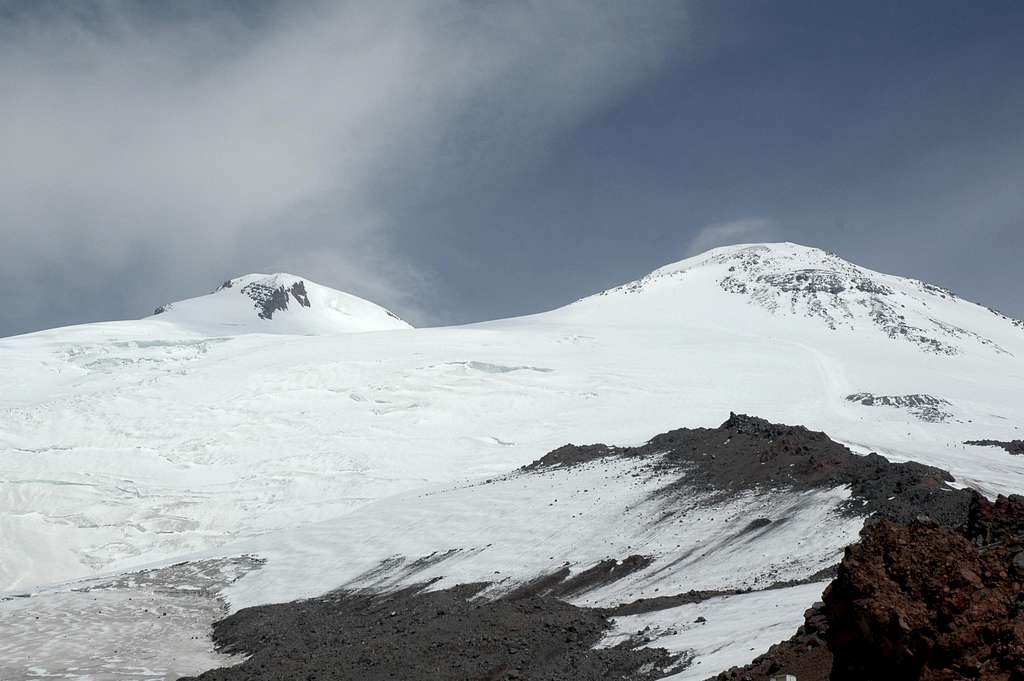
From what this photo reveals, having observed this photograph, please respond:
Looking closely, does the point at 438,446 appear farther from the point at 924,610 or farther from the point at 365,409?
the point at 924,610

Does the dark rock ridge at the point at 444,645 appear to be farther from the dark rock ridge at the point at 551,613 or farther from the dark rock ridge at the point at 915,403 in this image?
the dark rock ridge at the point at 915,403

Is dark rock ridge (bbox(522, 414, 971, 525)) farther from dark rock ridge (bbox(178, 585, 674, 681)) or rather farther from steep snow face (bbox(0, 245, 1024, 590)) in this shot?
dark rock ridge (bbox(178, 585, 674, 681))

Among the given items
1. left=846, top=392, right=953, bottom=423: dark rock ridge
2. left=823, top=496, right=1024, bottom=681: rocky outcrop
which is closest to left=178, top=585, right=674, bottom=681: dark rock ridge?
left=823, top=496, right=1024, bottom=681: rocky outcrop

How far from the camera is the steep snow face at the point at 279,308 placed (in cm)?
12644

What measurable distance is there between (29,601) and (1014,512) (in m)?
31.2

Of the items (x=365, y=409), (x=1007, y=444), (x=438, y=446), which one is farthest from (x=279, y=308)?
(x=1007, y=444)

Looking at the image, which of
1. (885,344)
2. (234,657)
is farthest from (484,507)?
(885,344)

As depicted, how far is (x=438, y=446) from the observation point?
163 feet

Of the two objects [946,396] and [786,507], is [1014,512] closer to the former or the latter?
[786,507]

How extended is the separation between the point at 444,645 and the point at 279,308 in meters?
151

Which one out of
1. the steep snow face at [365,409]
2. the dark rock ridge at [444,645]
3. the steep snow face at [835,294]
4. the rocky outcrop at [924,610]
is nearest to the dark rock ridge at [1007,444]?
the steep snow face at [365,409]

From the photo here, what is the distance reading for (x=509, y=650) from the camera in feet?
51.4

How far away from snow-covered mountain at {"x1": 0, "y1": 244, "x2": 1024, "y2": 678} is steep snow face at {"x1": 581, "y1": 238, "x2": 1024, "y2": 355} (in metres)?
0.90

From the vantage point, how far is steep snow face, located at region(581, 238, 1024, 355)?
285 feet
